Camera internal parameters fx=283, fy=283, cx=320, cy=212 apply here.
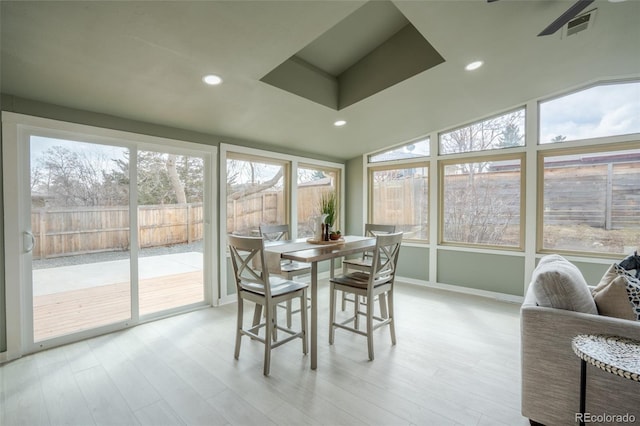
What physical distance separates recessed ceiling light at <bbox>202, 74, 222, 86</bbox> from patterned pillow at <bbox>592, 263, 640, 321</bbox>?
3.15 metres

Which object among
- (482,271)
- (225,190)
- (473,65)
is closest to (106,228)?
(225,190)

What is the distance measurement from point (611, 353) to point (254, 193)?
3.79 metres

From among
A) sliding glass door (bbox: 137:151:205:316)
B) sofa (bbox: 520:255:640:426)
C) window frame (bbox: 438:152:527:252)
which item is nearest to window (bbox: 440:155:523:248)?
window frame (bbox: 438:152:527:252)

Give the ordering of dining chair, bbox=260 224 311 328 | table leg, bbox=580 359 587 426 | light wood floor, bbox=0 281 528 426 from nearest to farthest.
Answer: table leg, bbox=580 359 587 426 → light wood floor, bbox=0 281 528 426 → dining chair, bbox=260 224 311 328

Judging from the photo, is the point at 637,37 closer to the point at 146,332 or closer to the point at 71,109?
the point at 71,109

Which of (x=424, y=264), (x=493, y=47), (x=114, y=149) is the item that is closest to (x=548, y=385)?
(x=493, y=47)

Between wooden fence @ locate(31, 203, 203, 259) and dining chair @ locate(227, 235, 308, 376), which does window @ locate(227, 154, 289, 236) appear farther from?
dining chair @ locate(227, 235, 308, 376)

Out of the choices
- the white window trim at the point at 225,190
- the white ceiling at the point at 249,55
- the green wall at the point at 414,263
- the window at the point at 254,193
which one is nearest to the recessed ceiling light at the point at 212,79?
the white ceiling at the point at 249,55

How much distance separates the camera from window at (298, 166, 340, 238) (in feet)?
15.9

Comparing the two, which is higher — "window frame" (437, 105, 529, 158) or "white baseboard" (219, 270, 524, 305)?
"window frame" (437, 105, 529, 158)

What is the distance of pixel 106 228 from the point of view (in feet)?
9.45

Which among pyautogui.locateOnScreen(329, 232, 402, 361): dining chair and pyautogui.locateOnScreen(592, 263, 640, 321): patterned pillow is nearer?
pyautogui.locateOnScreen(592, 263, 640, 321): patterned pillow

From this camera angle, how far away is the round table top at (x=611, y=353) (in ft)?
3.70

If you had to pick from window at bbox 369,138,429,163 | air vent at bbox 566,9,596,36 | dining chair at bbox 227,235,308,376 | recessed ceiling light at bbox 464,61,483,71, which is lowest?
dining chair at bbox 227,235,308,376
